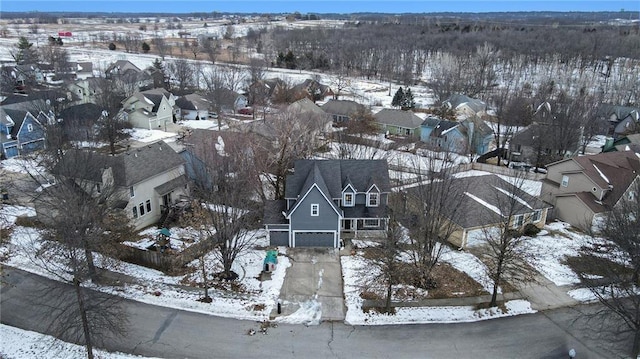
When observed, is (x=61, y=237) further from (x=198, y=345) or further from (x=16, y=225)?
(x=16, y=225)

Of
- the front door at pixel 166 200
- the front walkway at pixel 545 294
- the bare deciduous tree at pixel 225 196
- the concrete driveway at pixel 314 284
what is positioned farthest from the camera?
the front door at pixel 166 200

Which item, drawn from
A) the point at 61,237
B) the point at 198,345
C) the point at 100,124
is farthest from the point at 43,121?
the point at 198,345

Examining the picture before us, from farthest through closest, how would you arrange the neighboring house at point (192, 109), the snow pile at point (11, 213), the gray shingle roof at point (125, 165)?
the neighboring house at point (192, 109) < the snow pile at point (11, 213) < the gray shingle roof at point (125, 165)

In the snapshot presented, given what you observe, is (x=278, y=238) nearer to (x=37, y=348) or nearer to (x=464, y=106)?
(x=37, y=348)

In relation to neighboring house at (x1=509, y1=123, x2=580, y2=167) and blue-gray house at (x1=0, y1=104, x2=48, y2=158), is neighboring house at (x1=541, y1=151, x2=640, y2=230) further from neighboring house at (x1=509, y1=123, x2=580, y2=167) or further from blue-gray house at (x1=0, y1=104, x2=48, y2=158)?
blue-gray house at (x1=0, y1=104, x2=48, y2=158)

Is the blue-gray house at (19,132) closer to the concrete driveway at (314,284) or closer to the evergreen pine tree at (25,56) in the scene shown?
the concrete driveway at (314,284)

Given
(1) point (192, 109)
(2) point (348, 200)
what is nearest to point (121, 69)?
(1) point (192, 109)

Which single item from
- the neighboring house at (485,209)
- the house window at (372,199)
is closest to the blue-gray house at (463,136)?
the neighboring house at (485,209)

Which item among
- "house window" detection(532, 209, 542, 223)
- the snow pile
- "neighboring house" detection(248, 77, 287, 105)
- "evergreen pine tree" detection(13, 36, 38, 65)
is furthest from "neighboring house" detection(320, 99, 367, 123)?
"evergreen pine tree" detection(13, 36, 38, 65)
